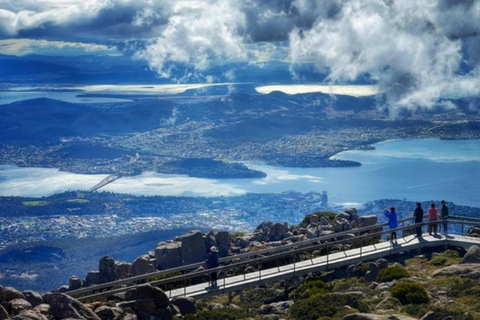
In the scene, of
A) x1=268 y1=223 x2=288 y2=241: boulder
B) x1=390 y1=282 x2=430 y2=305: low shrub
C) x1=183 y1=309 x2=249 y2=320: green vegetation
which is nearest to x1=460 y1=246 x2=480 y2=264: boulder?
x1=390 y1=282 x2=430 y2=305: low shrub

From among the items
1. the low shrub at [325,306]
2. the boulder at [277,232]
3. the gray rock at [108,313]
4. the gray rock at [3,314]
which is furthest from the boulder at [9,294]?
the boulder at [277,232]

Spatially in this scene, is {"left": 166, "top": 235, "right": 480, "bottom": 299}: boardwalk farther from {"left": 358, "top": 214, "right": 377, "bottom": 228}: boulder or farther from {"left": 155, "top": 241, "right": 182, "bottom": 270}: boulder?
{"left": 155, "top": 241, "right": 182, "bottom": 270}: boulder

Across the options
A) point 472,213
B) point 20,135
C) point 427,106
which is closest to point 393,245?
point 472,213

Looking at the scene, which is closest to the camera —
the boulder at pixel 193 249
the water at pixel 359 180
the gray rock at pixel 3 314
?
the gray rock at pixel 3 314

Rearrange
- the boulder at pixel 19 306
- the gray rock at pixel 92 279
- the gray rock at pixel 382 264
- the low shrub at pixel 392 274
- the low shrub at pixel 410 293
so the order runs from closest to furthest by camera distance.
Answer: the boulder at pixel 19 306 < the low shrub at pixel 410 293 < the low shrub at pixel 392 274 < the gray rock at pixel 382 264 < the gray rock at pixel 92 279

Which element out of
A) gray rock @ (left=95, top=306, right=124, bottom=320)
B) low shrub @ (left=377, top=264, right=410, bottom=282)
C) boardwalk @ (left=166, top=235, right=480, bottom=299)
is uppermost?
gray rock @ (left=95, top=306, right=124, bottom=320)

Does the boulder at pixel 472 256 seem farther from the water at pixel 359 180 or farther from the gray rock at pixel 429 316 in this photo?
the water at pixel 359 180

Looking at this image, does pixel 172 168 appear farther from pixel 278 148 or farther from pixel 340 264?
pixel 340 264
